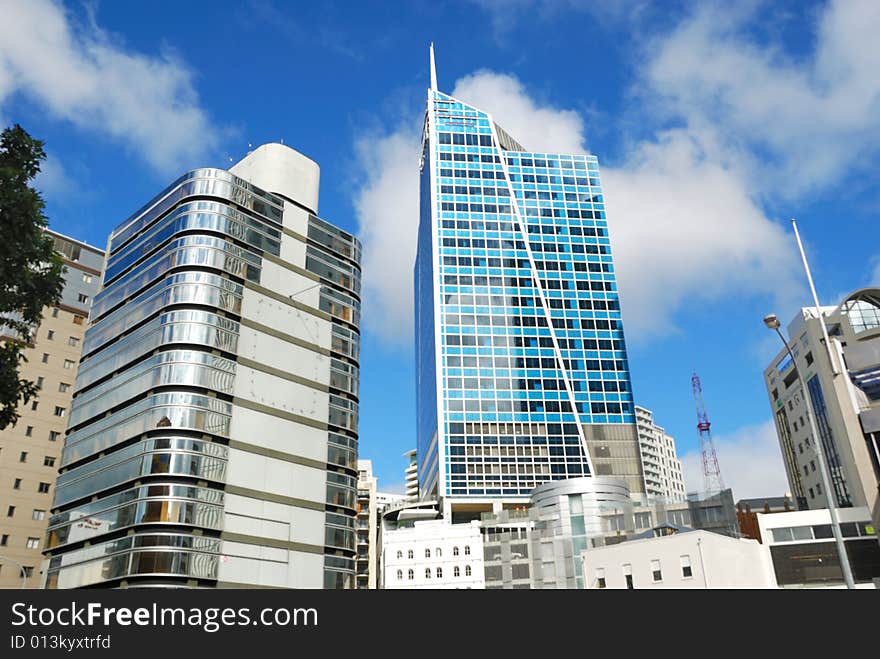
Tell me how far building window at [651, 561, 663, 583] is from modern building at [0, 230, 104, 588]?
62.0 m

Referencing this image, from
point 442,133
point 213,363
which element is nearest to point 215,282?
point 213,363

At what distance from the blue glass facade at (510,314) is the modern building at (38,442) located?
6194cm

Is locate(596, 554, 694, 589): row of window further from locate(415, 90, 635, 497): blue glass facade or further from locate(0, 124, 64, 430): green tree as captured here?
locate(0, 124, 64, 430): green tree

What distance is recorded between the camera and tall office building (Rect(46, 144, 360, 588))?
57.2 metres

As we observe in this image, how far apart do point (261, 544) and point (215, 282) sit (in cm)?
2270

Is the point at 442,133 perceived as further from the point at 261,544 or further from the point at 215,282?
the point at 261,544

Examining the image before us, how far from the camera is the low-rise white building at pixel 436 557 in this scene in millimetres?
110562

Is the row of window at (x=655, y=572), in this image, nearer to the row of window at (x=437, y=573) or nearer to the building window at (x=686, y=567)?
the building window at (x=686, y=567)

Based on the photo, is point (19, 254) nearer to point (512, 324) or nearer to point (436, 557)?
point (436, 557)

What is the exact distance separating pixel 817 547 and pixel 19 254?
8792cm

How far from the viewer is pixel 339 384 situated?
7156 cm

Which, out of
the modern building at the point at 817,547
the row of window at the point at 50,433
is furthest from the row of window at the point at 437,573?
the row of window at the point at 50,433

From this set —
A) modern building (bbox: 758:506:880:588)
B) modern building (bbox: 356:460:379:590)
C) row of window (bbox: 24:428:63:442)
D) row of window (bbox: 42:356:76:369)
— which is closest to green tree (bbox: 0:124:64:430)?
row of window (bbox: 24:428:63:442)

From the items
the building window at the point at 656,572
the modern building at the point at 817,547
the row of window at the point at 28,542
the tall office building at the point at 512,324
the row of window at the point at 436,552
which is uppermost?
the tall office building at the point at 512,324
